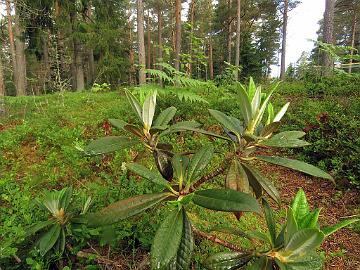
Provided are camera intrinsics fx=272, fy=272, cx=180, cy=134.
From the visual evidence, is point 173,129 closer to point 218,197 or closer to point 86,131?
point 218,197

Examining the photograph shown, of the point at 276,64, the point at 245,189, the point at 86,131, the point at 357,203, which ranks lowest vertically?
the point at 357,203

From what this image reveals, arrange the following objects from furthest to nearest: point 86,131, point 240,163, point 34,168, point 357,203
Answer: point 86,131 → point 34,168 → point 357,203 → point 240,163

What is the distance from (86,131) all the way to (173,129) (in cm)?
388

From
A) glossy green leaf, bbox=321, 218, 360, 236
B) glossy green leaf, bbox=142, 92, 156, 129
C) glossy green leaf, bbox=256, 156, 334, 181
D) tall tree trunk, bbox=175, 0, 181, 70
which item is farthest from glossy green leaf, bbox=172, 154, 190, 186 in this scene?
tall tree trunk, bbox=175, 0, 181, 70

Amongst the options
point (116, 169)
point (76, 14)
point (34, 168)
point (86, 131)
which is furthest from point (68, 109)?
point (76, 14)

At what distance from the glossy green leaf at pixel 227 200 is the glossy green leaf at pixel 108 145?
0.46 metres

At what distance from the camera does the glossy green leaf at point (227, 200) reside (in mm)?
1066

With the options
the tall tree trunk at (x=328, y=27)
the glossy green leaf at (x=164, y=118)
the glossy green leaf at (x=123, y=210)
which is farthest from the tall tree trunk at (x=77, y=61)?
the glossy green leaf at (x=123, y=210)

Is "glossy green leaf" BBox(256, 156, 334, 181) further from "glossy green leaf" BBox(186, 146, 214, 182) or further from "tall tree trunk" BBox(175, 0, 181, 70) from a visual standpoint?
"tall tree trunk" BBox(175, 0, 181, 70)

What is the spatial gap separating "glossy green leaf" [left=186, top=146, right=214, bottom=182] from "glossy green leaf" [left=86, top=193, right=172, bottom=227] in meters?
0.14

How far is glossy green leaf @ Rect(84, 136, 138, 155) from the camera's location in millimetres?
1353

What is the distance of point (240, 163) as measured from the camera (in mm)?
1319

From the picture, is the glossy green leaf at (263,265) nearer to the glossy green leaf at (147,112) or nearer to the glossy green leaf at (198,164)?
the glossy green leaf at (198,164)

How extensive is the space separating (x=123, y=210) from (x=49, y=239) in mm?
764
